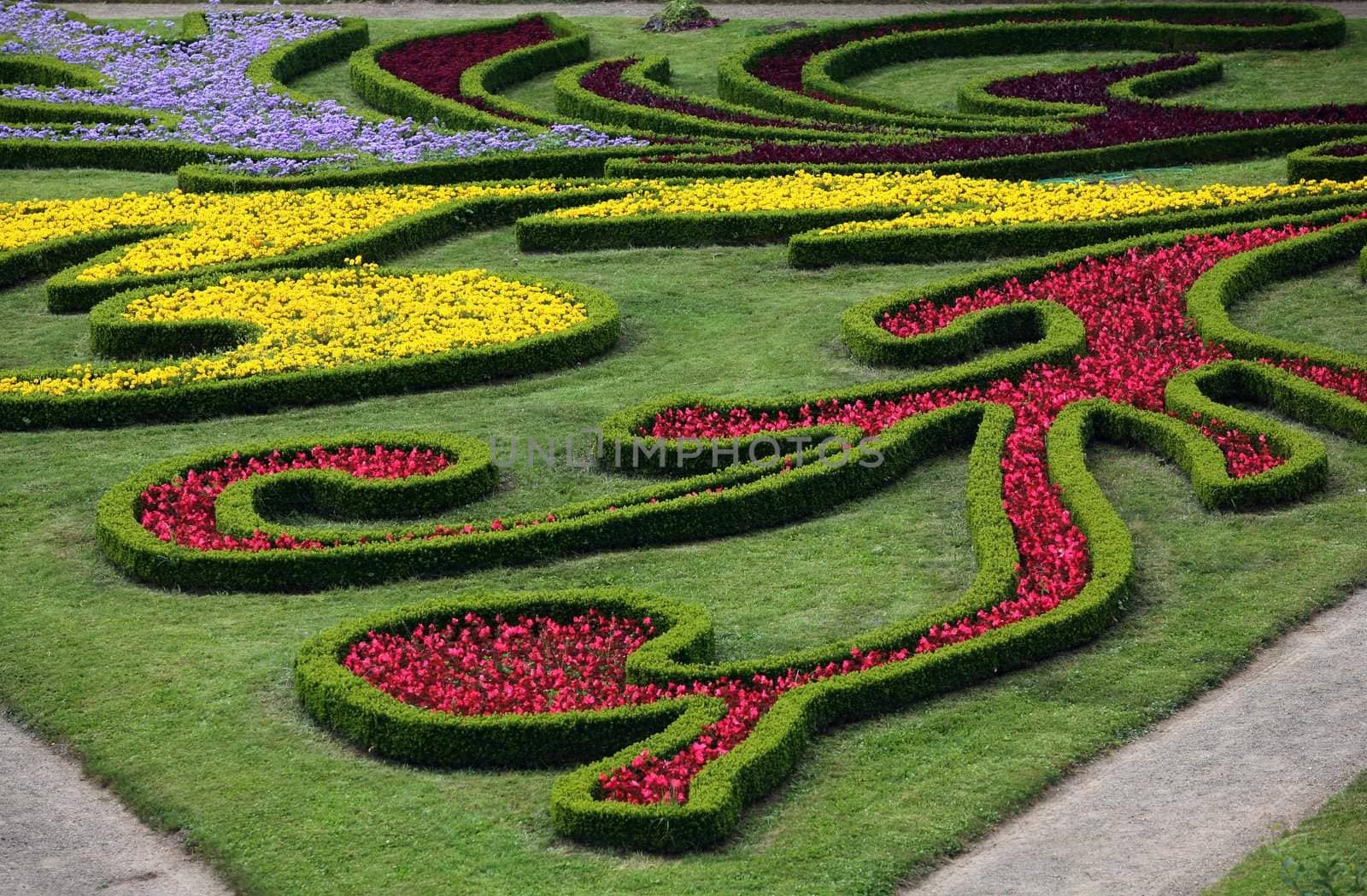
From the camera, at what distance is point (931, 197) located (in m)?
22.1

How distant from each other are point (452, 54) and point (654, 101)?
5755 millimetres

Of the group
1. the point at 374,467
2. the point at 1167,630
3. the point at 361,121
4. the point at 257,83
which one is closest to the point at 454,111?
the point at 361,121

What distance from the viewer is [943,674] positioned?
12.0 m

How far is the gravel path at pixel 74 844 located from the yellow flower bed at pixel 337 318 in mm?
6525

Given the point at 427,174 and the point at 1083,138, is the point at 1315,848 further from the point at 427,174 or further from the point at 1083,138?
the point at 427,174

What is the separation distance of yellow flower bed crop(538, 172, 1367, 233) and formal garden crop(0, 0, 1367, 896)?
10cm

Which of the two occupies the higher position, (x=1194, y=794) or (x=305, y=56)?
(x=305, y=56)

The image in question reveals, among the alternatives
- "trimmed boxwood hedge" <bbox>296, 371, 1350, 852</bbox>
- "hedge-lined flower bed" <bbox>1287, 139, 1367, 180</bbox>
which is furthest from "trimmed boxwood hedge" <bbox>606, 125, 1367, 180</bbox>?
"trimmed boxwood hedge" <bbox>296, 371, 1350, 852</bbox>

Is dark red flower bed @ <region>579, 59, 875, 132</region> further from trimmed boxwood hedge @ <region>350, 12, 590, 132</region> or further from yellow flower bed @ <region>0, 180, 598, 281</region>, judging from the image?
yellow flower bed @ <region>0, 180, 598, 281</region>

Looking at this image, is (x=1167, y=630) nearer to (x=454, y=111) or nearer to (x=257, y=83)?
(x=454, y=111)

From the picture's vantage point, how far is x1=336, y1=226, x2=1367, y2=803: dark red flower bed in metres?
11.8

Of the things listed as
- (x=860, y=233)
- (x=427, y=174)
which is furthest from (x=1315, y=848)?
(x=427, y=174)

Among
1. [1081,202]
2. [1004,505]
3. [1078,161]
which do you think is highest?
[1078,161]

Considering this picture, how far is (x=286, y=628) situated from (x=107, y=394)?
520 cm
